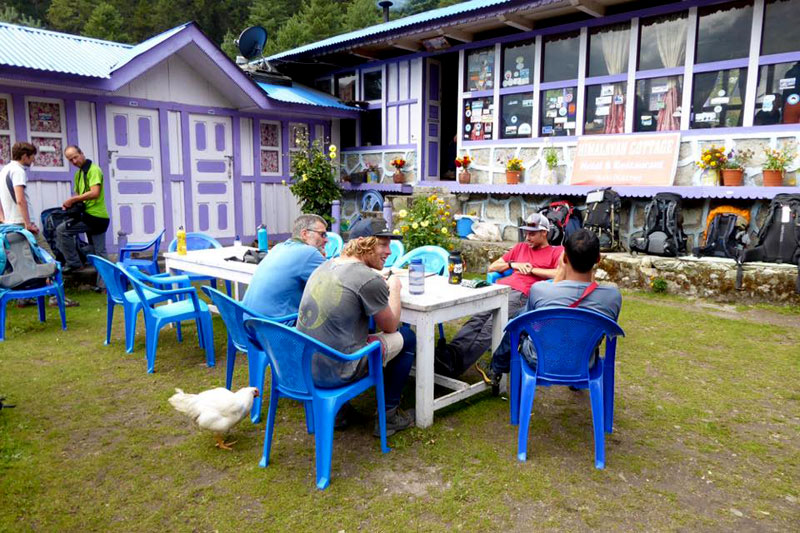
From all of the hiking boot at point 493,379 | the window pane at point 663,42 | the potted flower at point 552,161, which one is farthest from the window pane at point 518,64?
the hiking boot at point 493,379

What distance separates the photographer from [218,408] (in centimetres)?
329

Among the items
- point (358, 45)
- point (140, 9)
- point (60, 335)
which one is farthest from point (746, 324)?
point (140, 9)

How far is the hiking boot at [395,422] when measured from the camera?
354cm

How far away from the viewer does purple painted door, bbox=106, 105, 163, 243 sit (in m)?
9.08

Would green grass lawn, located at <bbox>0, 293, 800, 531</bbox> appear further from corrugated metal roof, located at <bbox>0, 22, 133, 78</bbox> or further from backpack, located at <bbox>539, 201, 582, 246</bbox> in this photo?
corrugated metal roof, located at <bbox>0, 22, 133, 78</bbox>

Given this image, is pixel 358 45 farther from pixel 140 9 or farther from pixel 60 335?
pixel 140 9

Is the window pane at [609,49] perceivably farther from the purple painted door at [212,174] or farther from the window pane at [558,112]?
the purple painted door at [212,174]

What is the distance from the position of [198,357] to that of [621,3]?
25.4ft

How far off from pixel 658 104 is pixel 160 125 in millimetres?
7903

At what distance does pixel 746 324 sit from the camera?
6.11 metres

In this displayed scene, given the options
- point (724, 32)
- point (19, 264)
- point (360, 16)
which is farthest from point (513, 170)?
point (360, 16)

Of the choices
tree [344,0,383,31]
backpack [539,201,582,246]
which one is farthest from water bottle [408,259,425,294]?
tree [344,0,383,31]

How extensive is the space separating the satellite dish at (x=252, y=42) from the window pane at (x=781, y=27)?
31.9 feet

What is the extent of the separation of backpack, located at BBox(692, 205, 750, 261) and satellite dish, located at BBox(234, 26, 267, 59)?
9.95 metres
